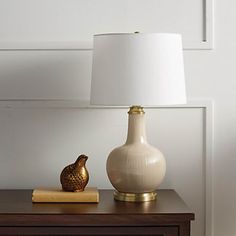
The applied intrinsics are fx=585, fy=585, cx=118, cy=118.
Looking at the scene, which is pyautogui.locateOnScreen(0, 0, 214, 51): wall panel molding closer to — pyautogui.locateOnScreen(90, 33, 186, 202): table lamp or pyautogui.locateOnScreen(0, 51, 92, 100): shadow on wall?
pyautogui.locateOnScreen(0, 51, 92, 100): shadow on wall

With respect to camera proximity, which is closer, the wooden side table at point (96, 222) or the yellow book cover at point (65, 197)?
the wooden side table at point (96, 222)

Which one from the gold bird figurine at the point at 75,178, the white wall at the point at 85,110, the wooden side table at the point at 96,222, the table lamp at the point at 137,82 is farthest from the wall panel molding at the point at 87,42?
the wooden side table at the point at 96,222

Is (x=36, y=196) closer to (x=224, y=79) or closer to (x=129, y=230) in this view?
(x=129, y=230)

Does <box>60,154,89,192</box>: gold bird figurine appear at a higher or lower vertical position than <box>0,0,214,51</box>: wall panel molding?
lower

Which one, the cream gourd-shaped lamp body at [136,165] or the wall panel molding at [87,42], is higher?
the wall panel molding at [87,42]

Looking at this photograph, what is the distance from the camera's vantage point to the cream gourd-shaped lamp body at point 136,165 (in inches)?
55.4

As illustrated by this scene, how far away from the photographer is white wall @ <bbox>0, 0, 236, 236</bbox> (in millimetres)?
1627

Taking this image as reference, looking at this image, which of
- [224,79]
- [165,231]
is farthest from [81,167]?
[224,79]

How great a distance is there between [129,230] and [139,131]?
10.6 inches

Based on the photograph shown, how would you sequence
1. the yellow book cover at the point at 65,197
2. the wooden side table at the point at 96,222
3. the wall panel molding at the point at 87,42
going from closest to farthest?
the wooden side table at the point at 96,222, the yellow book cover at the point at 65,197, the wall panel molding at the point at 87,42

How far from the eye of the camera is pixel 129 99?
1.35 meters

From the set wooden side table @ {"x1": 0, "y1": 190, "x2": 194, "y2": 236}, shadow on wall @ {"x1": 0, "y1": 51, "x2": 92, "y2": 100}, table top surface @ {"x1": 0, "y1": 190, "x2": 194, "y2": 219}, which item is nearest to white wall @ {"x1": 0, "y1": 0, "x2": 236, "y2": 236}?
shadow on wall @ {"x1": 0, "y1": 51, "x2": 92, "y2": 100}

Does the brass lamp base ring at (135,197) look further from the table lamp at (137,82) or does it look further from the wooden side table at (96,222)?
the wooden side table at (96,222)

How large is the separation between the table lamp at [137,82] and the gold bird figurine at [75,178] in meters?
0.07
